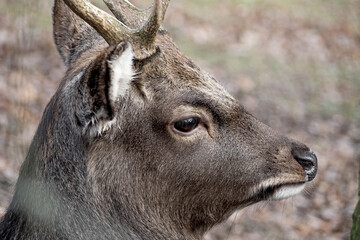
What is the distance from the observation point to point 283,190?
4.60 meters

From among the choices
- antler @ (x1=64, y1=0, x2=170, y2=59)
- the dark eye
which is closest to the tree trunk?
the dark eye

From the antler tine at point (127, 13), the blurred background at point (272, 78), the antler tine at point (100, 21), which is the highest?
the blurred background at point (272, 78)

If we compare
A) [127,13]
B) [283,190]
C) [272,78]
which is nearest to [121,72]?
[127,13]

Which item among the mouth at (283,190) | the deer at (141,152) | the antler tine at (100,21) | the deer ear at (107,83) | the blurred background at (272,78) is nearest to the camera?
the deer ear at (107,83)

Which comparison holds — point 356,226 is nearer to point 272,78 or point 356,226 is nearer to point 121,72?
point 121,72

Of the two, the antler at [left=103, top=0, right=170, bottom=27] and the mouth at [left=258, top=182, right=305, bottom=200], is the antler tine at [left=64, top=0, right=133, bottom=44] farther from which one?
the mouth at [left=258, top=182, right=305, bottom=200]

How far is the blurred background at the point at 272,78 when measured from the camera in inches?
322

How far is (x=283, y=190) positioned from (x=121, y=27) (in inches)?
64.1

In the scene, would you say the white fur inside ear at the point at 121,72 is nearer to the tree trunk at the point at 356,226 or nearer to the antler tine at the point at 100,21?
the antler tine at the point at 100,21

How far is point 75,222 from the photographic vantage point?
4211 millimetres

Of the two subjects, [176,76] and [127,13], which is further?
[127,13]

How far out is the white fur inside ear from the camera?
3.87 metres

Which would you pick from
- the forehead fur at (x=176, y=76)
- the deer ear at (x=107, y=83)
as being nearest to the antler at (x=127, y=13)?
the forehead fur at (x=176, y=76)

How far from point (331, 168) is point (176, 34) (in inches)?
198
